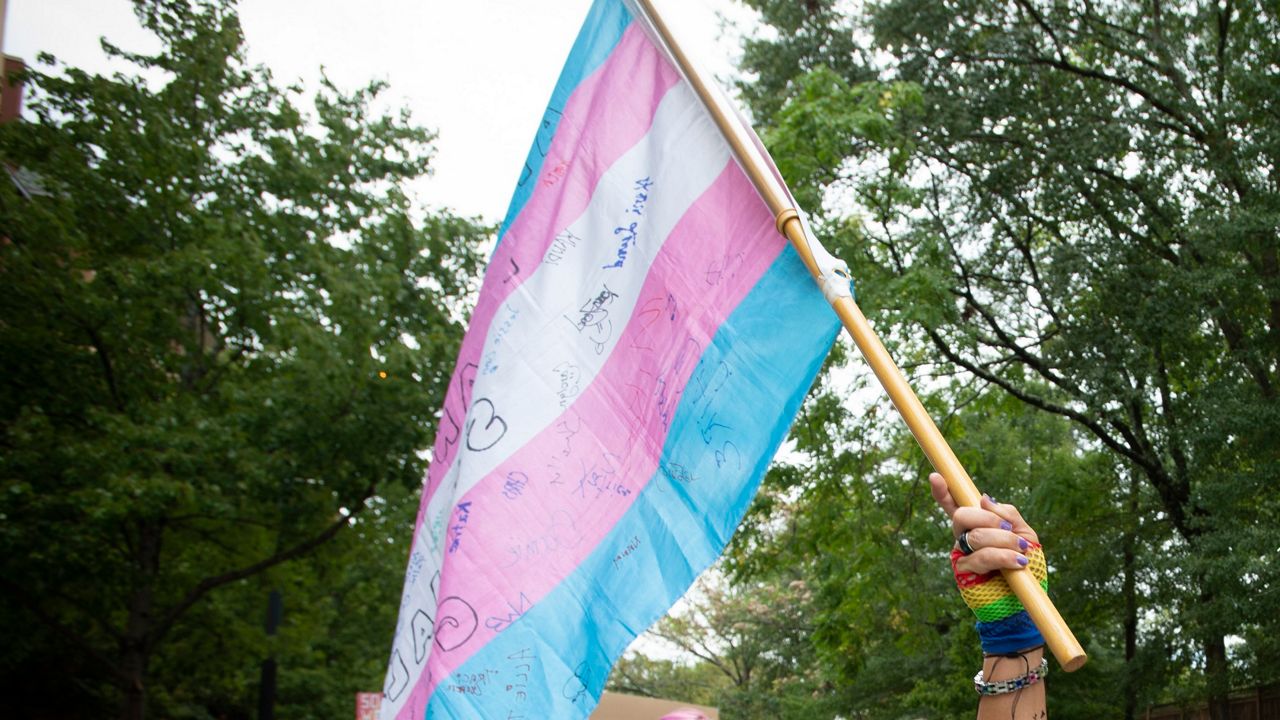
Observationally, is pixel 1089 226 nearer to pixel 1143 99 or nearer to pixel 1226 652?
pixel 1143 99

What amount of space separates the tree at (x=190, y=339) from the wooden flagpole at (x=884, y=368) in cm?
1397

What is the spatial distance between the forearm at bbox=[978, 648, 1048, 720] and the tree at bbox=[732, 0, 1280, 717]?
11984 millimetres

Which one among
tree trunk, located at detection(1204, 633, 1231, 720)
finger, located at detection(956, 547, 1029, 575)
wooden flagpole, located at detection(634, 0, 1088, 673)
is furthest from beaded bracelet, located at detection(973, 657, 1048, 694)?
tree trunk, located at detection(1204, 633, 1231, 720)

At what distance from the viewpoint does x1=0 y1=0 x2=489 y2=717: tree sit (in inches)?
701

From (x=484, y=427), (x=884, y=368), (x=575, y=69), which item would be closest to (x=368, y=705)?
(x=484, y=427)

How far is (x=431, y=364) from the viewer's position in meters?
19.5

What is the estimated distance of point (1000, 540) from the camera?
2561 millimetres

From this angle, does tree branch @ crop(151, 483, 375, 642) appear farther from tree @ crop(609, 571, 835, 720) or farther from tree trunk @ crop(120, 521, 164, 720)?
tree @ crop(609, 571, 835, 720)

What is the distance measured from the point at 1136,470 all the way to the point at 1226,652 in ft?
9.75

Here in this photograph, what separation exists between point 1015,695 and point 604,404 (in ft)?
5.90

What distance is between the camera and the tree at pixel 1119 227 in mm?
14695

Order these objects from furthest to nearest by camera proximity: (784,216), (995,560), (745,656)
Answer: (745,656) < (784,216) < (995,560)

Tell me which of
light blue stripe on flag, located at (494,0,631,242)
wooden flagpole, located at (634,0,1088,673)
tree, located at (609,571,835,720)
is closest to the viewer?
wooden flagpole, located at (634,0,1088,673)

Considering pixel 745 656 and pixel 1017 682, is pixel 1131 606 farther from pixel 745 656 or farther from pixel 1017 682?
pixel 745 656
